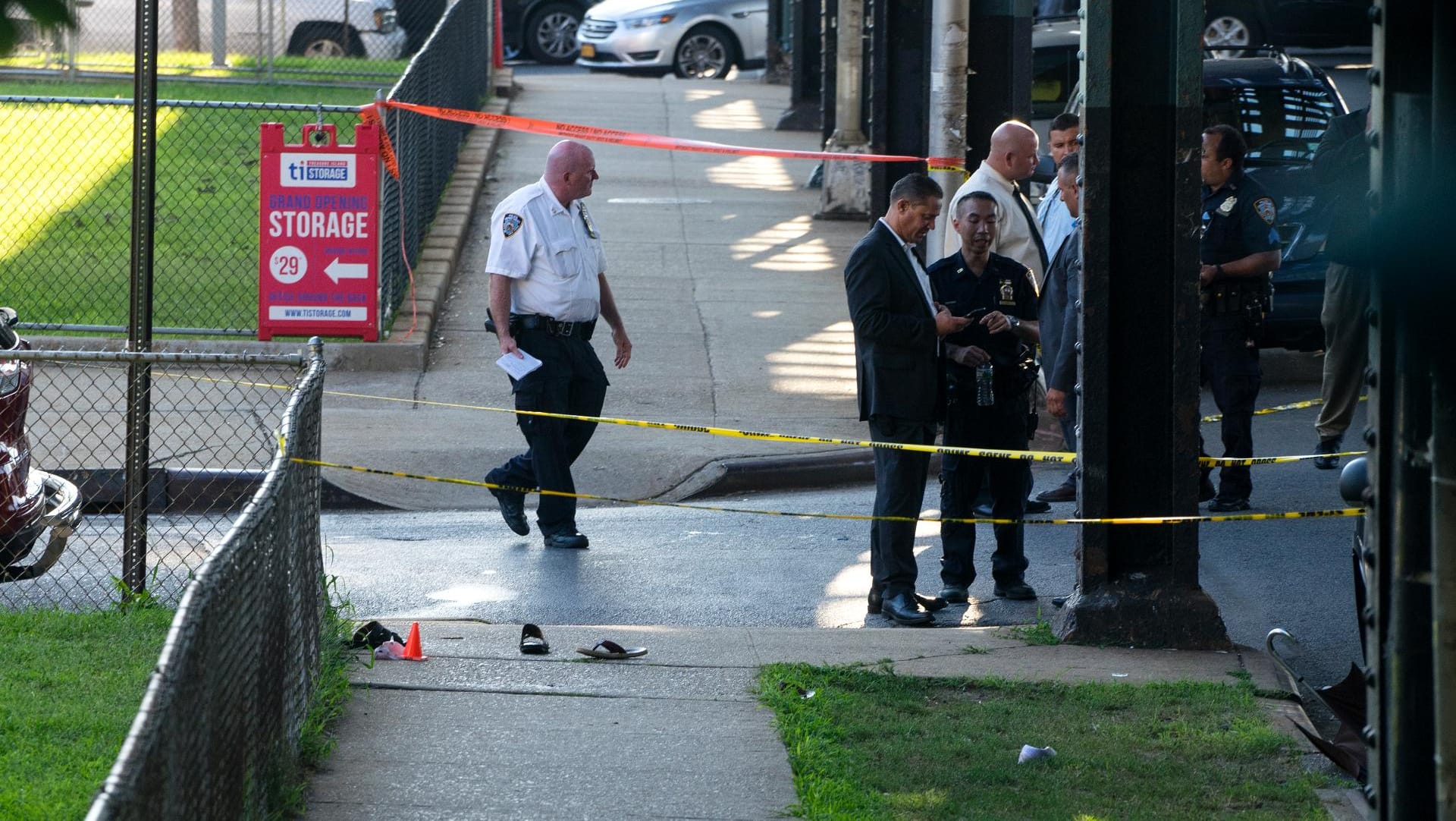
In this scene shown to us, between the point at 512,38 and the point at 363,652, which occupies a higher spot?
the point at 512,38

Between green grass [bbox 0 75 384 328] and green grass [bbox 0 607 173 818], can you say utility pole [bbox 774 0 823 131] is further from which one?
green grass [bbox 0 607 173 818]

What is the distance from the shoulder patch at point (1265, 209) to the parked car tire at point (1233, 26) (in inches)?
438

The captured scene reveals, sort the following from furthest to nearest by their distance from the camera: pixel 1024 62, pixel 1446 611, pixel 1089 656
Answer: pixel 1024 62 < pixel 1089 656 < pixel 1446 611

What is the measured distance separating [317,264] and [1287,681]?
786cm

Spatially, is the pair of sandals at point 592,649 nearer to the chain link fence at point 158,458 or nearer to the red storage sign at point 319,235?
the chain link fence at point 158,458

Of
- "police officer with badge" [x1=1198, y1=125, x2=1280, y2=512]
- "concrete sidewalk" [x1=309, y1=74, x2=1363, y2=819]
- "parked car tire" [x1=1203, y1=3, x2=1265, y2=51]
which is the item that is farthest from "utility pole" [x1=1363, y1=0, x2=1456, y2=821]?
"parked car tire" [x1=1203, y1=3, x2=1265, y2=51]

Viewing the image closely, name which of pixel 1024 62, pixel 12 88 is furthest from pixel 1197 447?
pixel 12 88

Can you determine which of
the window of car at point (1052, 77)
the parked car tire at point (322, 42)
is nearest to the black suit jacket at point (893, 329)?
the window of car at point (1052, 77)

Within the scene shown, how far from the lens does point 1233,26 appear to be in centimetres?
1966

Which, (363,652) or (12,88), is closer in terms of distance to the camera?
(363,652)

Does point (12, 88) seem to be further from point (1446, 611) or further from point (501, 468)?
point (1446, 611)

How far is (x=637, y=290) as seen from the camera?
14.3 metres

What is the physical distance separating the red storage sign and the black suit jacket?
5.52m

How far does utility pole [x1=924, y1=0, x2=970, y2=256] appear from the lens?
1035 centimetres
